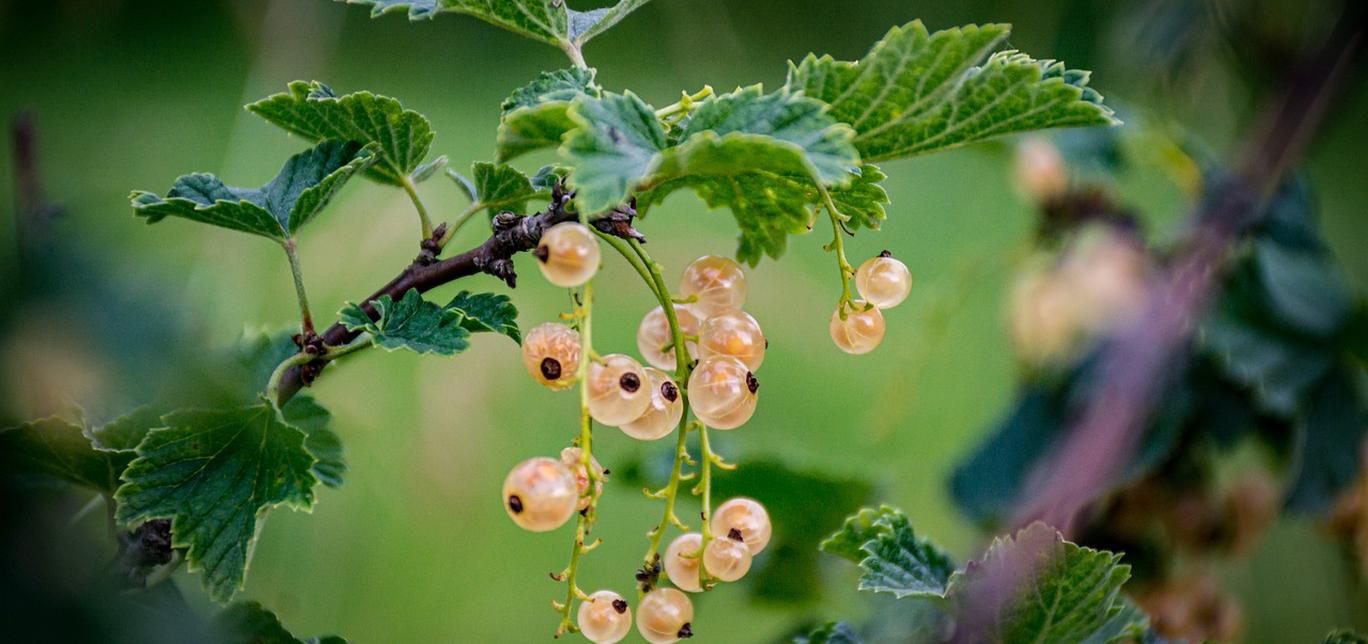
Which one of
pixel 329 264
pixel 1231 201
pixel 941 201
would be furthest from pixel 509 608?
pixel 941 201

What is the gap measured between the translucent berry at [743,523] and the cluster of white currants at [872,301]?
0.06 metres

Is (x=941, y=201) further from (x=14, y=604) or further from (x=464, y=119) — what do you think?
(x=14, y=604)

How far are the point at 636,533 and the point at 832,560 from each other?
468 millimetres

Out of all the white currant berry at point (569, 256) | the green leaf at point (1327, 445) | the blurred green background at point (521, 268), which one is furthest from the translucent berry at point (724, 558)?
the green leaf at point (1327, 445)

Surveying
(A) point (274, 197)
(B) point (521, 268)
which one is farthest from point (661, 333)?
(B) point (521, 268)

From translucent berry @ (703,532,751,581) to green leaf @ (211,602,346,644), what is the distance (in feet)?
0.42

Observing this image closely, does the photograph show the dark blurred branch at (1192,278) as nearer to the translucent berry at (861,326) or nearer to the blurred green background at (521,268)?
the blurred green background at (521,268)

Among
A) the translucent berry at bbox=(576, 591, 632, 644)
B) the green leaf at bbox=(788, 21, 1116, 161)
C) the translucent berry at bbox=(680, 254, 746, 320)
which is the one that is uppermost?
the green leaf at bbox=(788, 21, 1116, 161)

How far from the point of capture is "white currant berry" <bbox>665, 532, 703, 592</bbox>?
336mm

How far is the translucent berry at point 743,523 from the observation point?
0.34 m

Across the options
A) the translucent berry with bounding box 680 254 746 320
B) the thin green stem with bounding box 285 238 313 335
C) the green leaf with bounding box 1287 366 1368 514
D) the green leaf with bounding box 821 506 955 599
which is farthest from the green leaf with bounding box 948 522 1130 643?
the green leaf with bounding box 1287 366 1368 514

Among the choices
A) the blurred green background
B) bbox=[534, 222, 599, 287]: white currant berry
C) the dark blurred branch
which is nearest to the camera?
bbox=[534, 222, 599, 287]: white currant berry

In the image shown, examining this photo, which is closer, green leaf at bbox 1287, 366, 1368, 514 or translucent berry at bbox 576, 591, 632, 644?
translucent berry at bbox 576, 591, 632, 644

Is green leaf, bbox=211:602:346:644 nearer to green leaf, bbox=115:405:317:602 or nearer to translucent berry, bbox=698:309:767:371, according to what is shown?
green leaf, bbox=115:405:317:602
